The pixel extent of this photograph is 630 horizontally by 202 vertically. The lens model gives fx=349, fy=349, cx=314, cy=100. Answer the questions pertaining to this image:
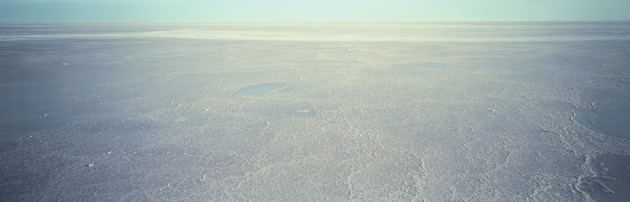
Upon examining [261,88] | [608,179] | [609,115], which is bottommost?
[608,179]

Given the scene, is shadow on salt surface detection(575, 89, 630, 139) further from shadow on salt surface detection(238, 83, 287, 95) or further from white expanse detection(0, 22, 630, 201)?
shadow on salt surface detection(238, 83, 287, 95)

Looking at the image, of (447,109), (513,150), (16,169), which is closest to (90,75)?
(16,169)

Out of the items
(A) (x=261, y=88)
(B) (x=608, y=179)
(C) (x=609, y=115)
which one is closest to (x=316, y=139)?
(B) (x=608, y=179)

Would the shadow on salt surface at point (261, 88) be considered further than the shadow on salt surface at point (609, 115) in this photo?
Yes

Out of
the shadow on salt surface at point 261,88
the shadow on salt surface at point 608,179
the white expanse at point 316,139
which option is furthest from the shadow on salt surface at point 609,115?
the shadow on salt surface at point 261,88

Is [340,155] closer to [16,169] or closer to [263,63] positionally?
[16,169]

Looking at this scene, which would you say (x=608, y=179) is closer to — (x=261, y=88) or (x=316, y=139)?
(x=316, y=139)

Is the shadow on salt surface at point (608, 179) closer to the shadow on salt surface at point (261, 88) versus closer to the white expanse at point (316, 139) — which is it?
the white expanse at point (316, 139)
